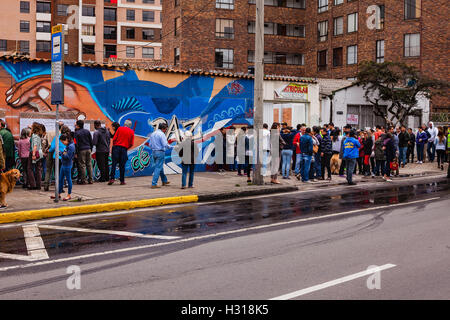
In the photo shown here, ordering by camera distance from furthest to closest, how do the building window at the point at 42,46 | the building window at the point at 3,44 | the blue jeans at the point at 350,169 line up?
1. the building window at the point at 42,46
2. the building window at the point at 3,44
3. the blue jeans at the point at 350,169

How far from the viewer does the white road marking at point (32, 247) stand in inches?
284

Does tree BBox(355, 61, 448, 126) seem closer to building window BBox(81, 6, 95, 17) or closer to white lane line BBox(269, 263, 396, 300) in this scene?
white lane line BBox(269, 263, 396, 300)

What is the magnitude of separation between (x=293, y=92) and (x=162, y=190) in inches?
396

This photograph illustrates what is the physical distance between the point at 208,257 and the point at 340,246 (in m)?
2.07

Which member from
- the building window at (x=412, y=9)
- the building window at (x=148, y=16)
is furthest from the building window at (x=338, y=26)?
the building window at (x=148, y=16)

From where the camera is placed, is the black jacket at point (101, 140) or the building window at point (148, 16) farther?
the building window at point (148, 16)

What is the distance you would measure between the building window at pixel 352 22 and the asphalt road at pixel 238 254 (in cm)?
4301

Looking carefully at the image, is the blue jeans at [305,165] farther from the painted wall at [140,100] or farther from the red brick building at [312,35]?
the red brick building at [312,35]

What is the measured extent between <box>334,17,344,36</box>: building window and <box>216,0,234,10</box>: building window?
→ 36.4ft

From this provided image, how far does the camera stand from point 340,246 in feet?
25.4

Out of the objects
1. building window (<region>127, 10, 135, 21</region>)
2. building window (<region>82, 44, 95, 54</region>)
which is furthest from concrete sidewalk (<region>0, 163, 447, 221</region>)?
building window (<region>127, 10, 135, 21</region>)

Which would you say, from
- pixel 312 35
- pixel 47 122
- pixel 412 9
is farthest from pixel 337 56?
pixel 47 122

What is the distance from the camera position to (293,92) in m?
22.0

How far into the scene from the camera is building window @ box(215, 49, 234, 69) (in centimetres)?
5228
